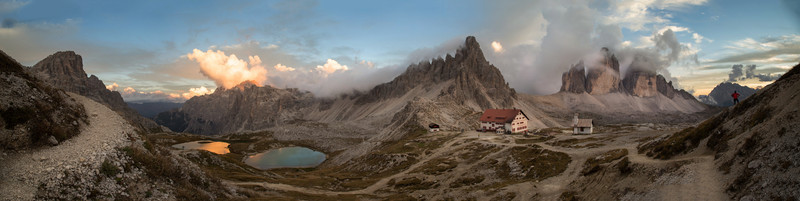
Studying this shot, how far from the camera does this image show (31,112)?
27.6 meters

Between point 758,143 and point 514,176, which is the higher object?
point 758,143

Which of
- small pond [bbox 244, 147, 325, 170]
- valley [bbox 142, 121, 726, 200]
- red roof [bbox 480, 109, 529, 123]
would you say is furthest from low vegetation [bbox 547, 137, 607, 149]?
small pond [bbox 244, 147, 325, 170]

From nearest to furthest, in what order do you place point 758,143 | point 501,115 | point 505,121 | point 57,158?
1. point 57,158
2. point 758,143
3. point 505,121
4. point 501,115

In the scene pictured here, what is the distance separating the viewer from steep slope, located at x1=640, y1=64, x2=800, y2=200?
2108cm

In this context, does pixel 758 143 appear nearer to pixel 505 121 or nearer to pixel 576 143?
pixel 576 143

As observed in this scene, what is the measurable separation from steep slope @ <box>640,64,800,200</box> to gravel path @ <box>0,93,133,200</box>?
1817 inches

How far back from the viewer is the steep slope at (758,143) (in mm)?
21078

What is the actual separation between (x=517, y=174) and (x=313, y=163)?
127 m

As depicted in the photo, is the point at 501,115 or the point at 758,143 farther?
the point at 501,115

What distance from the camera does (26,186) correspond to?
21.7 m

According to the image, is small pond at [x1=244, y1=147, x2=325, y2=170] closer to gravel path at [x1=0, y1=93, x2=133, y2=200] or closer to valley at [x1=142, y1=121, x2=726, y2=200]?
valley at [x1=142, y1=121, x2=726, y2=200]

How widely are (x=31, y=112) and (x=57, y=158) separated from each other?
6.16m

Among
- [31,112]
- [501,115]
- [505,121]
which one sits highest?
[31,112]

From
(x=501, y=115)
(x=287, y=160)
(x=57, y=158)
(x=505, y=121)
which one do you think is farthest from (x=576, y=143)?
(x=287, y=160)
